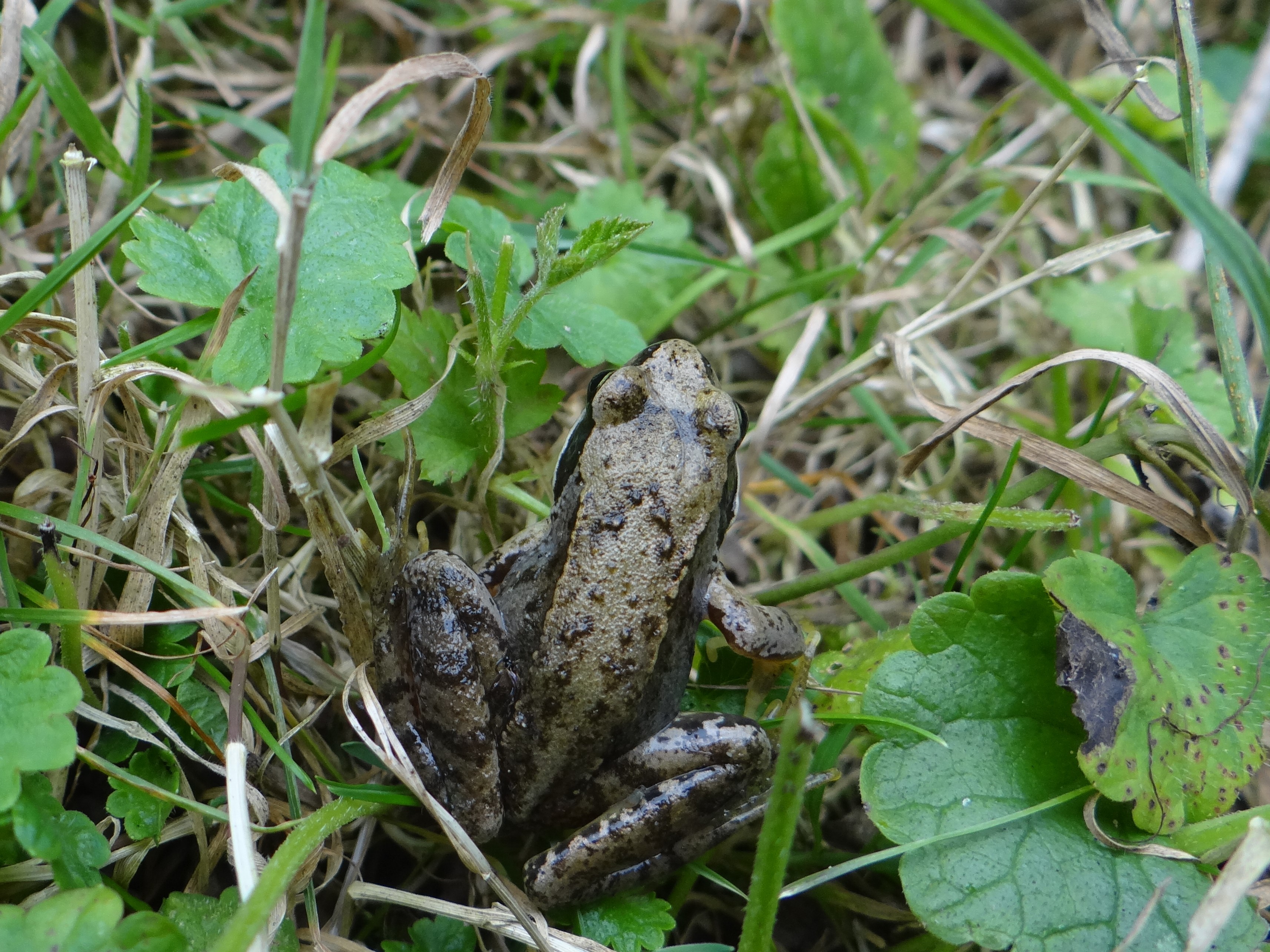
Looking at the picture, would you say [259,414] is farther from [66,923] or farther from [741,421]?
[741,421]

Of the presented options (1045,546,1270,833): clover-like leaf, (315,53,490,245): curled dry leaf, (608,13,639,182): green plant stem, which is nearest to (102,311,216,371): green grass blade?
(315,53,490,245): curled dry leaf

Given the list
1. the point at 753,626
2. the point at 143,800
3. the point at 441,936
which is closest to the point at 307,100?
the point at 143,800

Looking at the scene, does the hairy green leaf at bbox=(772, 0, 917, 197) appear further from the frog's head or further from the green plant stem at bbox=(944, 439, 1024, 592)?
the green plant stem at bbox=(944, 439, 1024, 592)

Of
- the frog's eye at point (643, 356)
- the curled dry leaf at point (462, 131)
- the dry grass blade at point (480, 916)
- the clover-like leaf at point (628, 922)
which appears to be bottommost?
the clover-like leaf at point (628, 922)

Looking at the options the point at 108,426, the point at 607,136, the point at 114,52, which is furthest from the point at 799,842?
the point at 114,52

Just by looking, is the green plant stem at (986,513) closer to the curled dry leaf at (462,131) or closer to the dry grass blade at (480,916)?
the dry grass blade at (480,916)

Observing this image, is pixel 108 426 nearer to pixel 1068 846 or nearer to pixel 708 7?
pixel 1068 846

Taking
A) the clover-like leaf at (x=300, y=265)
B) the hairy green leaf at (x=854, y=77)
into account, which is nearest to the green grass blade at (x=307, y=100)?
the clover-like leaf at (x=300, y=265)
